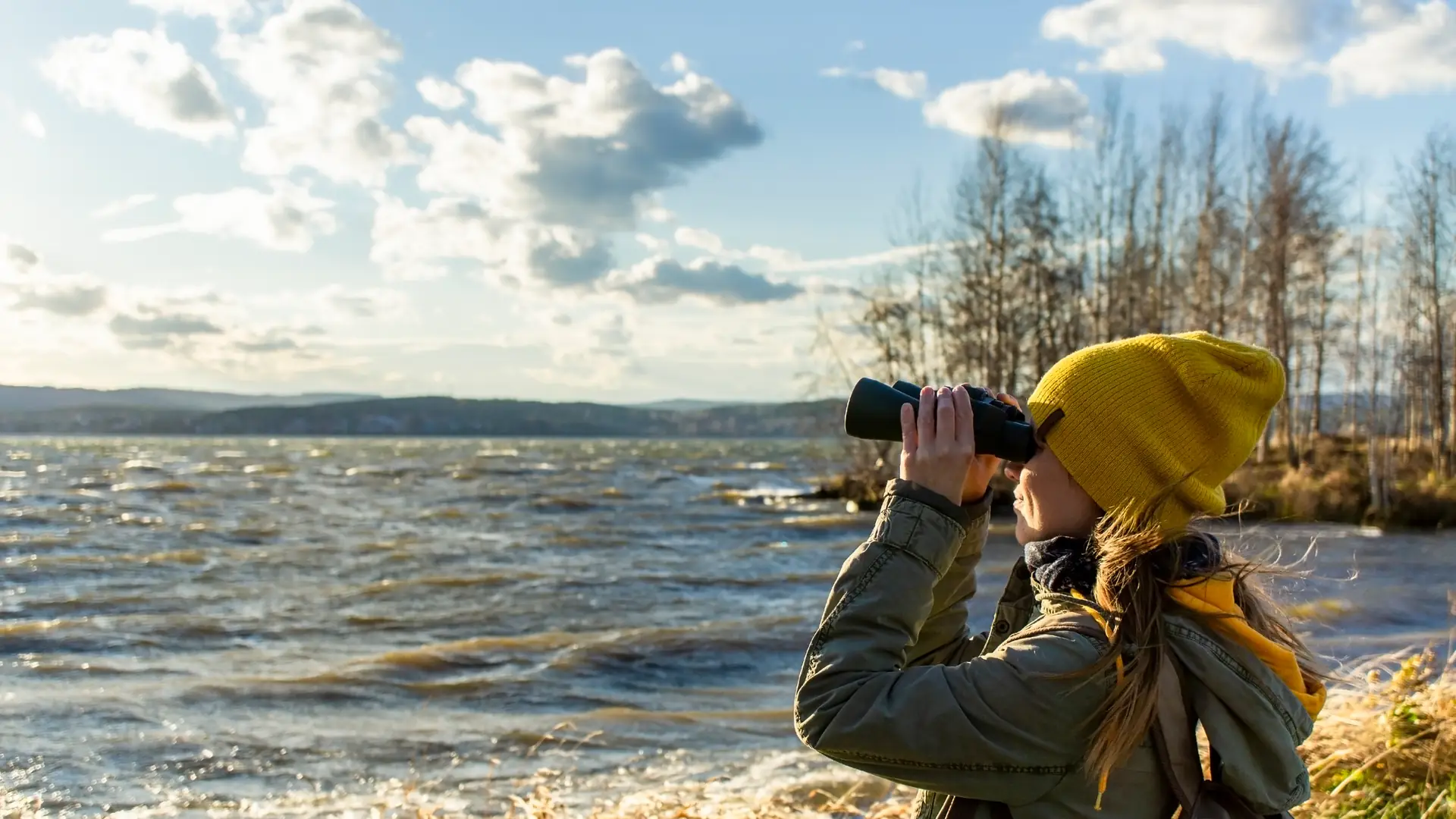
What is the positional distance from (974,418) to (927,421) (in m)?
0.08

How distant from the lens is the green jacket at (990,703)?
5.12 ft

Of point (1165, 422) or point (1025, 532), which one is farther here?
point (1025, 532)

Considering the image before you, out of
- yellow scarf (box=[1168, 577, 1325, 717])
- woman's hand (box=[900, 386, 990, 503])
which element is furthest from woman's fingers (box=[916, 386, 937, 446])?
yellow scarf (box=[1168, 577, 1325, 717])

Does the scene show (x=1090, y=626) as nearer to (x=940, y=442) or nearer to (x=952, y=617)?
(x=940, y=442)

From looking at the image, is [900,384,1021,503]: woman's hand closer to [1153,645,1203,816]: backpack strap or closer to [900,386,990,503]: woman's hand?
[900,386,990,503]: woman's hand

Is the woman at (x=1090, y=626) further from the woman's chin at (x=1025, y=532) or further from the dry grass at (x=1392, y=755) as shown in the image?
the dry grass at (x=1392, y=755)

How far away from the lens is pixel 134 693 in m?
8.17

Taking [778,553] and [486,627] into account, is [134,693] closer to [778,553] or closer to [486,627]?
[486,627]

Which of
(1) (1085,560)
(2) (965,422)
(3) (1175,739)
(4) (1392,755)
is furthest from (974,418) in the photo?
(4) (1392,755)

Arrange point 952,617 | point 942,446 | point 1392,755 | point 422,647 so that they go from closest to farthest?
1. point 942,446
2. point 952,617
3. point 1392,755
4. point 422,647

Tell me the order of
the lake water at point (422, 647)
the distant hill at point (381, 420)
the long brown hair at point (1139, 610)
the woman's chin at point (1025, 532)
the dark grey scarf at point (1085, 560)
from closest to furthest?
the long brown hair at point (1139, 610) < the dark grey scarf at point (1085, 560) < the woman's chin at point (1025, 532) < the lake water at point (422, 647) < the distant hill at point (381, 420)

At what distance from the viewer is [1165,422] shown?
67.9 inches

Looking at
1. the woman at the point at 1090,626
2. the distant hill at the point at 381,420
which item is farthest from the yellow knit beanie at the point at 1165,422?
the distant hill at the point at 381,420

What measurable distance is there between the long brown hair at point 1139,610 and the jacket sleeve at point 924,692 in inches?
1.3
